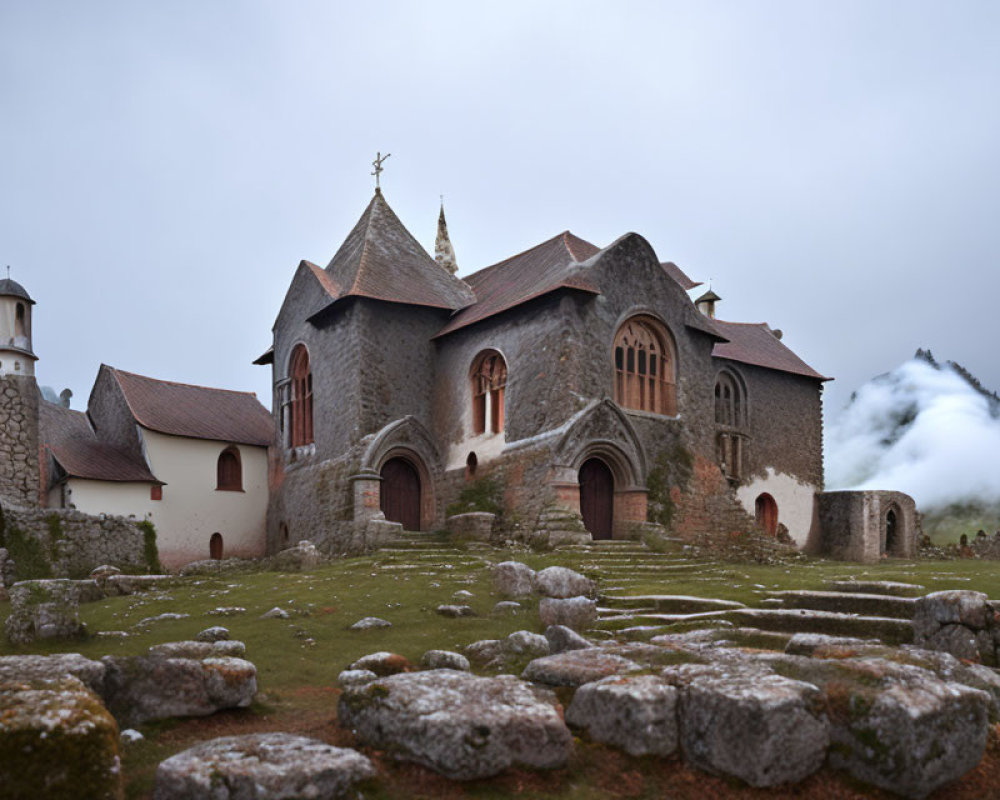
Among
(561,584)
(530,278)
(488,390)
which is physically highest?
(530,278)

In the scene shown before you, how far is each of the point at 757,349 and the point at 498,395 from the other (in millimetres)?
13612

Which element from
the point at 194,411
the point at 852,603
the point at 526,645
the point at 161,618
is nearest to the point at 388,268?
the point at 194,411

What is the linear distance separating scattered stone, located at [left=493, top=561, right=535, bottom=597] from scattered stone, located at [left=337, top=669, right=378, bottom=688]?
5252 millimetres

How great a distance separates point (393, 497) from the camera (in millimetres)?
23766

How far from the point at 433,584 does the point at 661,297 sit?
39.3 ft

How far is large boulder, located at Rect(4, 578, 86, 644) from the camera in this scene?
8766 mm

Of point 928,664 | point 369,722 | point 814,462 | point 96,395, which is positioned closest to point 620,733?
point 369,722

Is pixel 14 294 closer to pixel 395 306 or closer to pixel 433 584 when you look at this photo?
pixel 395 306

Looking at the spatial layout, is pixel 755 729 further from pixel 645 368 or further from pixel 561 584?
pixel 645 368

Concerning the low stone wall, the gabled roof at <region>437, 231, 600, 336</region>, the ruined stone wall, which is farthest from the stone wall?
the ruined stone wall

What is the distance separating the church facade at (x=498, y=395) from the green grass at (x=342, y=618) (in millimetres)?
3015

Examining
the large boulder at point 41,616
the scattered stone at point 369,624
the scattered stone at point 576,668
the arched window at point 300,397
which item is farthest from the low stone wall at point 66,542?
the scattered stone at point 576,668

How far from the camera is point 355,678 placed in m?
7.02

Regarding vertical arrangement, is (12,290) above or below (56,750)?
above
